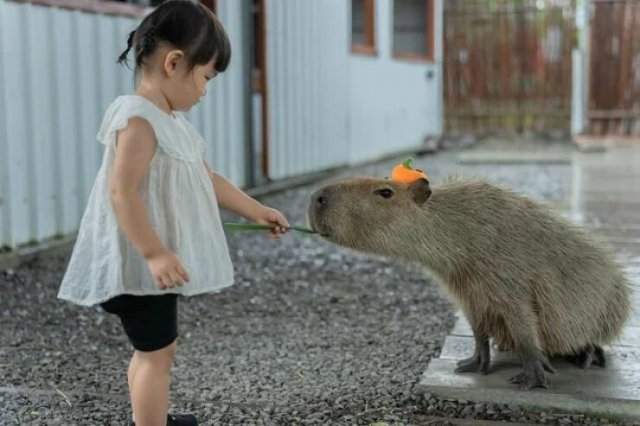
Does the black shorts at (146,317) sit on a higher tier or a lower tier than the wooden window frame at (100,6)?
lower

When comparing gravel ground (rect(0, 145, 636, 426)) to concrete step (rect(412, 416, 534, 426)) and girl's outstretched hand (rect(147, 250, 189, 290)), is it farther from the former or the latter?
girl's outstretched hand (rect(147, 250, 189, 290))

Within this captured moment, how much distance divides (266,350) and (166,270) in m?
1.43

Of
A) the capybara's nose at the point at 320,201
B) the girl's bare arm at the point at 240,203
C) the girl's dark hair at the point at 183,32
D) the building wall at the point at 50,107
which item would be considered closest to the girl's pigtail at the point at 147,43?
the girl's dark hair at the point at 183,32

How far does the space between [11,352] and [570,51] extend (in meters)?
13.1

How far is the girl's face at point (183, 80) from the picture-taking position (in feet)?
7.57

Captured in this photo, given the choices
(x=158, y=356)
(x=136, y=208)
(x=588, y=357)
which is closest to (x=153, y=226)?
(x=136, y=208)

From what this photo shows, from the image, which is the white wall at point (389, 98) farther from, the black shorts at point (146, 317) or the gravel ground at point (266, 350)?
the black shorts at point (146, 317)

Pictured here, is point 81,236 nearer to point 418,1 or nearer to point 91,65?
point 91,65

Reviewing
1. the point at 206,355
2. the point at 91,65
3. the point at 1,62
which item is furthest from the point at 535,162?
the point at 206,355

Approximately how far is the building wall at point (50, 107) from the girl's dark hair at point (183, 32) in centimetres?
282

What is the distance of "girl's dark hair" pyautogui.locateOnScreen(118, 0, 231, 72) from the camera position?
7.52ft

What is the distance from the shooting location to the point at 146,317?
92.2 inches

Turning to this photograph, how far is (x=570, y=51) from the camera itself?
15.1 m

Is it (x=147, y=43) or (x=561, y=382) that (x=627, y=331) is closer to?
(x=561, y=382)
